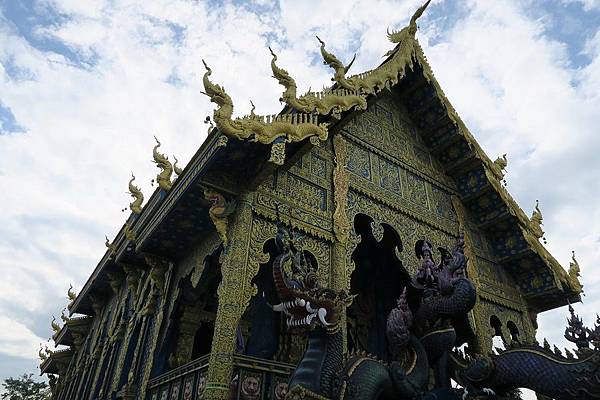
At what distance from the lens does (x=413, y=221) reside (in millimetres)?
8312

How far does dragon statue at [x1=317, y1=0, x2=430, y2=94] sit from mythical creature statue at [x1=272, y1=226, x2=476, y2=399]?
2.88 meters

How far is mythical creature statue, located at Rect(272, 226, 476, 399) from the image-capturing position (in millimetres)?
4266

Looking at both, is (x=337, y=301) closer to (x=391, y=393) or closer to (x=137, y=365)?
(x=391, y=393)

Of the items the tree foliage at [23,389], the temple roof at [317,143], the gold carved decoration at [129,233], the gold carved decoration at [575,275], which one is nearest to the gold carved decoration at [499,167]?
→ the temple roof at [317,143]

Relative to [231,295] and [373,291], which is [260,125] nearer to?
[231,295]

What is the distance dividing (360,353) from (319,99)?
3.43 m

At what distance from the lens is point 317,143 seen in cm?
579

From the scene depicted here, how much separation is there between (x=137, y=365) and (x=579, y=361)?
653 cm

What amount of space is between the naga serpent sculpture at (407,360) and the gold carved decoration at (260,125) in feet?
4.27

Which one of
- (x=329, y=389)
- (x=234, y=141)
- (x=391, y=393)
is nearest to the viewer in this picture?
(x=329, y=389)

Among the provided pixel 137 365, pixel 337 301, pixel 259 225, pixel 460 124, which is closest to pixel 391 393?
pixel 337 301

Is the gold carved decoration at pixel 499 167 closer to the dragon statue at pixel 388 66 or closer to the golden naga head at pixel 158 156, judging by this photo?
the dragon statue at pixel 388 66

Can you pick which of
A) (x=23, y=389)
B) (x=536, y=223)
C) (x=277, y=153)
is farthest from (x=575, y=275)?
(x=23, y=389)

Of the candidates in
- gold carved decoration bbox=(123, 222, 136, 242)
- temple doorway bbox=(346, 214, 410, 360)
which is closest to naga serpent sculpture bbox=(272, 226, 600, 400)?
temple doorway bbox=(346, 214, 410, 360)
